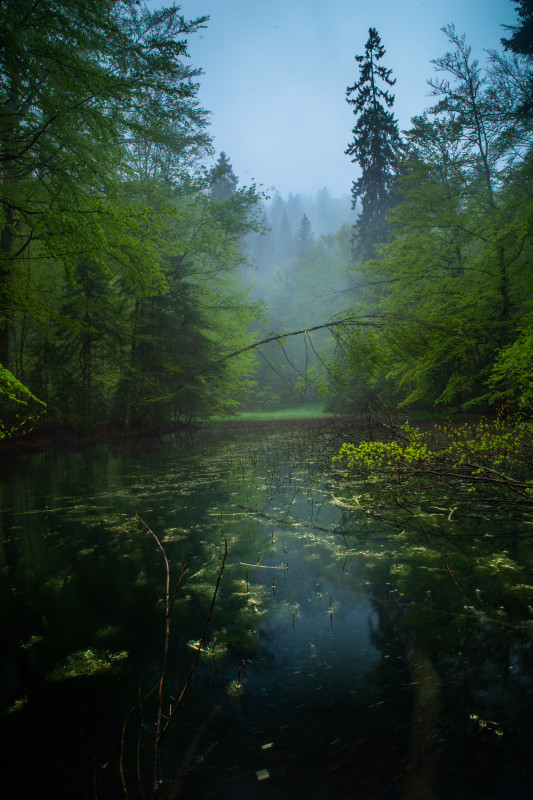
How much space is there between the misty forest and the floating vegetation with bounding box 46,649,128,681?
0.02m

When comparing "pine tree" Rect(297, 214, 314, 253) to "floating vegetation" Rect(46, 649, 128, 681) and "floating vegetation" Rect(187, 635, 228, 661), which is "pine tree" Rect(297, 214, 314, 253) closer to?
"floating vegetation" Rect(187, 635, 228, 661)

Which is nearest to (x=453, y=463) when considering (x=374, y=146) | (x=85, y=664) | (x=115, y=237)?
(x=85, y=664)

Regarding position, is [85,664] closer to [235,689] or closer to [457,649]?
[235,689]

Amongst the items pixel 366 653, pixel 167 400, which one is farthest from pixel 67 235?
pixel 167 400

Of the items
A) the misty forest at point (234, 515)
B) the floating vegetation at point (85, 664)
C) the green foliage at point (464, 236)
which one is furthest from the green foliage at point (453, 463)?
the green foliage at point (464, 236)

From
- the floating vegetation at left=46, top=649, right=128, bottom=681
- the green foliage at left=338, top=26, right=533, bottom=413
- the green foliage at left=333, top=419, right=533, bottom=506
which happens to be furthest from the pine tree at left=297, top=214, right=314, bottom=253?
the floating vegetation at left=46, top=649, right=128, bottom=681

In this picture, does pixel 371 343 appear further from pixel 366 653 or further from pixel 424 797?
pixel 424 797

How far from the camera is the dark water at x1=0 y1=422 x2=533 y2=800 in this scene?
1836 millimetres

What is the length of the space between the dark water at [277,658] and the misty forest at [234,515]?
0.06 feet

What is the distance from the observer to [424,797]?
1.65 metres

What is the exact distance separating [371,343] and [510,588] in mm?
6631

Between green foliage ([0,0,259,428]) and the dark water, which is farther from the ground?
green foliage ([0,0,259,428])

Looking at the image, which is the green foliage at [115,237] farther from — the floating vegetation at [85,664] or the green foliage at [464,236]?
the green foliage at [464,236]

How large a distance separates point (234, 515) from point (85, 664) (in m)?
3.38
